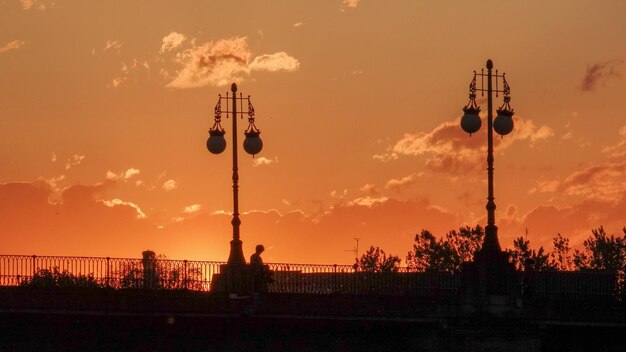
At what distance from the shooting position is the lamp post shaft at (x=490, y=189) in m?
50.5

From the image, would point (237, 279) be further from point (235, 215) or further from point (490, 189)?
point (490, 189)

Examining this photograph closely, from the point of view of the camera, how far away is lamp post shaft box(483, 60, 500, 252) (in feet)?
166

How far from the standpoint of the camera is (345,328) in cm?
5288

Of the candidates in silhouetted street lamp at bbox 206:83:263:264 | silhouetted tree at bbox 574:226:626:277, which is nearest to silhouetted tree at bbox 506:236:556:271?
silhouetted tree at bbox 574:226:626:277

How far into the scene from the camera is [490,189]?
5050 cm

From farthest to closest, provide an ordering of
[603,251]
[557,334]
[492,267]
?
[603,251]
[557,334]
[492,267]

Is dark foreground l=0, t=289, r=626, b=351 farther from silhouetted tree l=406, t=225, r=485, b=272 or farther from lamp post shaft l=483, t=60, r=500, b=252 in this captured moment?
silhouetted tree l=406, t=225, r=485, b=272

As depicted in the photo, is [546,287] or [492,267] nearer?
[492,267]

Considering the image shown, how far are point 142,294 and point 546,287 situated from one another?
13399 millimetres

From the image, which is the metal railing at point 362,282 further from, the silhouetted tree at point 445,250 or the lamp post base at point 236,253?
the silhouetted tree at point 445,250

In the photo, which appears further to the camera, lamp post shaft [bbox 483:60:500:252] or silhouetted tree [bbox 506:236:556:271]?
silhouetted tree [bbox 506:236:556:271]

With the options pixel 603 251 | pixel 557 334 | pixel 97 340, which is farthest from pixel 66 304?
pixel 603 251

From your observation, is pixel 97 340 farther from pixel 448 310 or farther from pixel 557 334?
pixel 557 334

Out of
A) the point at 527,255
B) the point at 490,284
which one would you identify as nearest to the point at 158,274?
the point at 490,284
